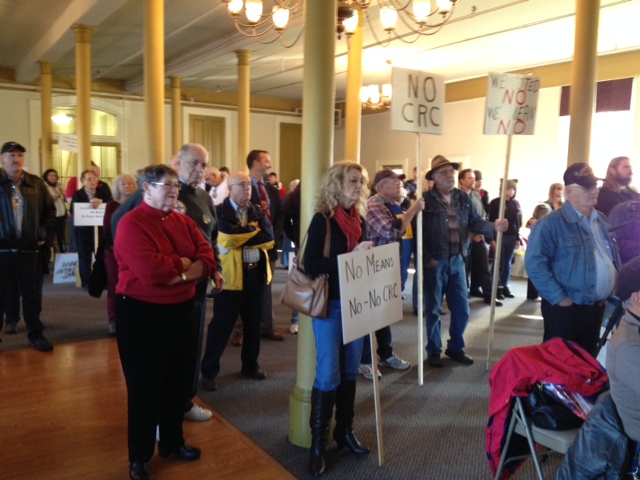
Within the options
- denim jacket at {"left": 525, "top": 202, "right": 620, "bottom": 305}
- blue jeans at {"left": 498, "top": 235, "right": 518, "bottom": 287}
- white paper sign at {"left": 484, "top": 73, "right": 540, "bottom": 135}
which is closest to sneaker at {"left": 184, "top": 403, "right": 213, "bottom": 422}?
denim jacket at {"left": 525, "top": 202, "right": 620, "bottom": 305}

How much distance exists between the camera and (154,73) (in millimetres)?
5809

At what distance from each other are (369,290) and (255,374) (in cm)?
156

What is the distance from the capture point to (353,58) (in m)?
6.51

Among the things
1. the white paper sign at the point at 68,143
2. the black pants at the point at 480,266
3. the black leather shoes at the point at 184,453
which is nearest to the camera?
the black leather shoes at the point at 184,453

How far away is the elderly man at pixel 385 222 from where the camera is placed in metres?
3.49

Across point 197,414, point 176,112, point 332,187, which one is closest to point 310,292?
point 332,187

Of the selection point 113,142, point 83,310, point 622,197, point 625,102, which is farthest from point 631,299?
point 113,142

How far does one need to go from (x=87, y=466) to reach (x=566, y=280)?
102 inches

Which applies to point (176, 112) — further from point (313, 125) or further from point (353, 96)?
point (313, 125)

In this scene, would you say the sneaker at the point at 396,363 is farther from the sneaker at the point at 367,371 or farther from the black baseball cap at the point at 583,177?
the black baseball cap at the point at 583,177

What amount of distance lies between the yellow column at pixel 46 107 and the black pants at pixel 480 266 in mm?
9144

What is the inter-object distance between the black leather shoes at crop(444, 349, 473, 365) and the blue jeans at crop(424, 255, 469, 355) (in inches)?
5.9

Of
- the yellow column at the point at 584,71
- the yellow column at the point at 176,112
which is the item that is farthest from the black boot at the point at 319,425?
the yellow column at the point at 176,112

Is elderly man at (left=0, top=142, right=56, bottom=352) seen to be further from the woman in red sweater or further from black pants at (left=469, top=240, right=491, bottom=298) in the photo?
black pants at (left=469, top=240, right=491, bottom=298)
